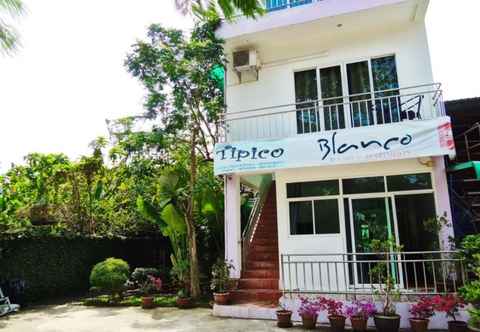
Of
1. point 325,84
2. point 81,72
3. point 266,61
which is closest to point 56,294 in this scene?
point 81,72

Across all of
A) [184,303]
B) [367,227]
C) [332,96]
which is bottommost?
[184,303]

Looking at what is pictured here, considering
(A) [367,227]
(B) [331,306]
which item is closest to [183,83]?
(A) [367,227]

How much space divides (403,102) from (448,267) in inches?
164

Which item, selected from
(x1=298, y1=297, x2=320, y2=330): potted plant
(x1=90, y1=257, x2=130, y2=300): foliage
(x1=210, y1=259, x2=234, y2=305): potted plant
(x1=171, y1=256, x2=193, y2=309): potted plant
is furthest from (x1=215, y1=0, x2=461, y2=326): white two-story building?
(x1=90, y1=257, x2=130, y2=300): foliage

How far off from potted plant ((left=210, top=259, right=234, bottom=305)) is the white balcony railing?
11.6 ft

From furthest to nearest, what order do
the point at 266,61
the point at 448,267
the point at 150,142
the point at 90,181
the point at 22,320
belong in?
the point at 90,181 < the point at 266,61 < the point at 150,142 < the point at 22,320 < the point at 448,267

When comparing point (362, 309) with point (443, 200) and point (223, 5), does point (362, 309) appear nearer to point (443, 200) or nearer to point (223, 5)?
point (443, 200)

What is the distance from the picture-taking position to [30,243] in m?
11.4

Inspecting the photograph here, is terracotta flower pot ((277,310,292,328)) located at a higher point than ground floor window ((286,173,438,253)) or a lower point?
lower

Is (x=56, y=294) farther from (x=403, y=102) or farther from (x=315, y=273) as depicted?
(x=403, y=102)

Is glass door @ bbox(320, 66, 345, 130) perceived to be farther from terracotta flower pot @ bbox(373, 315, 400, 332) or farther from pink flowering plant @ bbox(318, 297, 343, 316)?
terracotta flower pot @ bbox(373, 315, 400, 332)

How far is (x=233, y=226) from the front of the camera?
10.0m

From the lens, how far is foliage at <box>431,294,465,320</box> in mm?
6449

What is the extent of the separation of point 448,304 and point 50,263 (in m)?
11.4
